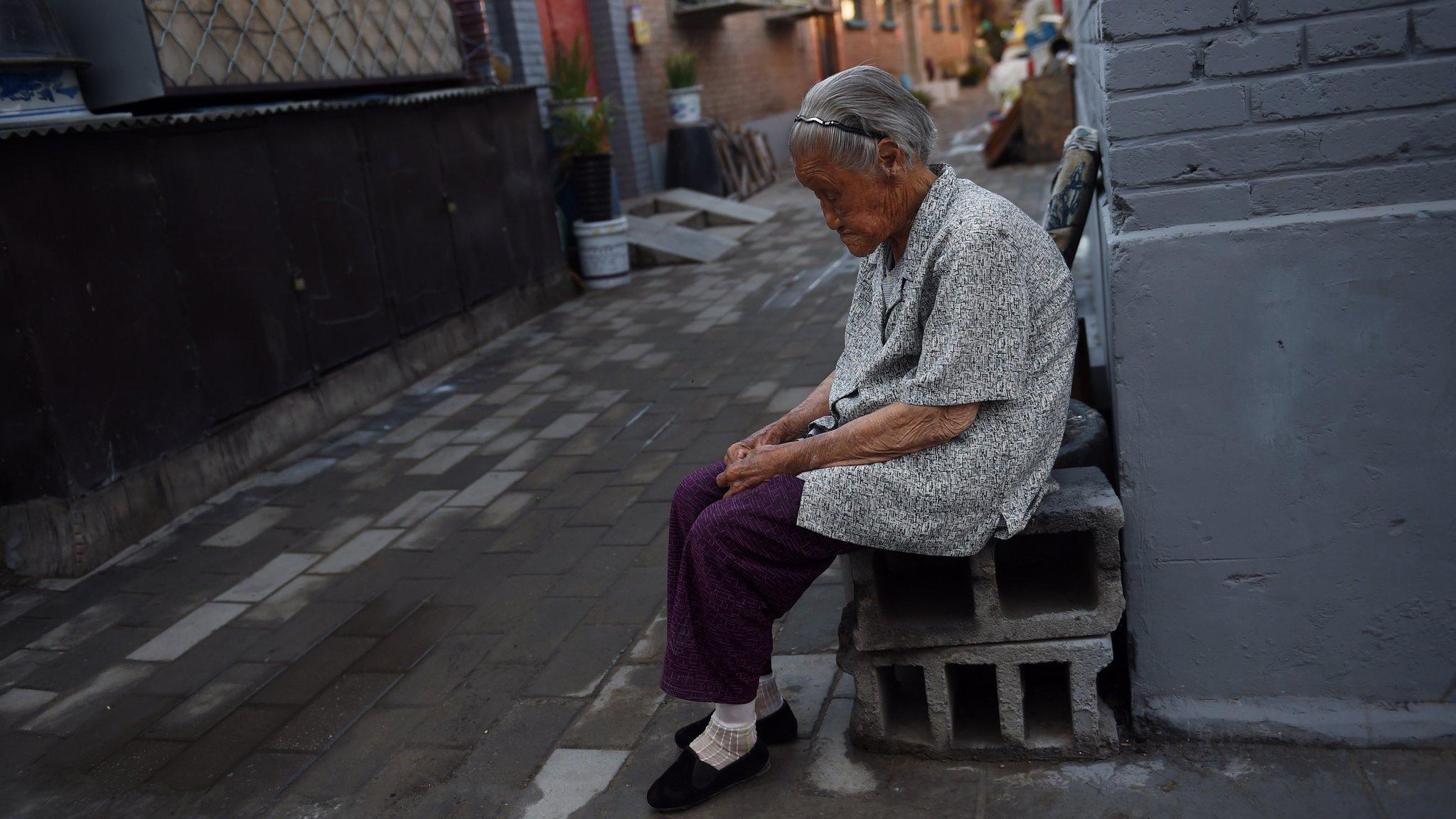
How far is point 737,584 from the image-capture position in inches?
92.4

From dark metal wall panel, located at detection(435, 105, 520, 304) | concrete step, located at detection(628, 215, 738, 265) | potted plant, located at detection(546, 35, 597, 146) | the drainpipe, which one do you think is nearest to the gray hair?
dark metal wall panel, located at detection(435, 105, 520, 304)

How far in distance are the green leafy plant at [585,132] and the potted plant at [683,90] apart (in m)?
3.19

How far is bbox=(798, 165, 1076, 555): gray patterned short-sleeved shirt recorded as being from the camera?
2186mm

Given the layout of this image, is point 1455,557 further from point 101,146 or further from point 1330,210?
point 101,146

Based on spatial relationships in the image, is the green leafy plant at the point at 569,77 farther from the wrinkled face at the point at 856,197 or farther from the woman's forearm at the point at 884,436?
the woman's forearm at the point at 884,436

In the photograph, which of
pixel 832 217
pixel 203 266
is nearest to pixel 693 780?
pixel 832 217

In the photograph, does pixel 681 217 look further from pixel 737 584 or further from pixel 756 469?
pixel 737 584

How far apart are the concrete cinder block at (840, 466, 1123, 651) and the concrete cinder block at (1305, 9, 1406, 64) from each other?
944 mm

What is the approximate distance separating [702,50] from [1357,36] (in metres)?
12.8

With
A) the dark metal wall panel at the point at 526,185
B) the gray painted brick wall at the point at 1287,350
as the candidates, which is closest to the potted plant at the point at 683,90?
the dark metal wall panel at the point at 526,185

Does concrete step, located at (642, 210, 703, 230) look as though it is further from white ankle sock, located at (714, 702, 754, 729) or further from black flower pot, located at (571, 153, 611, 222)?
white ankle sock, located at (714, 702, 754, 729)

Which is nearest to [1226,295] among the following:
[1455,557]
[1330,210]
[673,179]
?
[1330,210]

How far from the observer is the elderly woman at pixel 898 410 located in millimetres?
2201

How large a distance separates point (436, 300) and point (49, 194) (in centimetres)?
280
